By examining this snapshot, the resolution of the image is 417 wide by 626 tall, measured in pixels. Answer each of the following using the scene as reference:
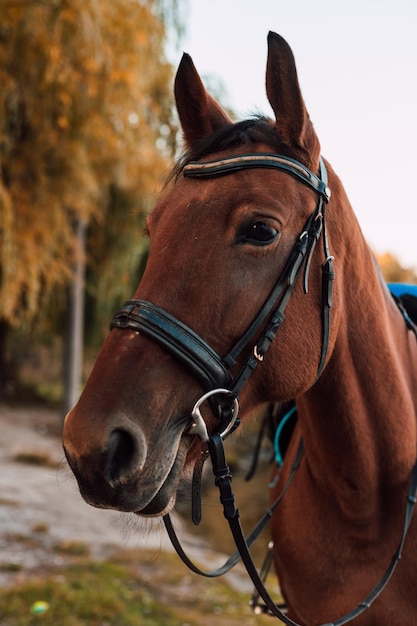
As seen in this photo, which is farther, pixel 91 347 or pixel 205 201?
pixel 91 347

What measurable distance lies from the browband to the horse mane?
62mm

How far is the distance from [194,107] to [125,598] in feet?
12.9

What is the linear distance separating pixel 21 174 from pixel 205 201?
665 centimetres

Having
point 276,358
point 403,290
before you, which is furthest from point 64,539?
point 276,358

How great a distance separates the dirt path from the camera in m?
5.18

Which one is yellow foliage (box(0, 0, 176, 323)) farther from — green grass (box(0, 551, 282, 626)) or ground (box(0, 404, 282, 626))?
green grass (box(0, 551, 282, 626))

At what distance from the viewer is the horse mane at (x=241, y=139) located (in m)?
1.82

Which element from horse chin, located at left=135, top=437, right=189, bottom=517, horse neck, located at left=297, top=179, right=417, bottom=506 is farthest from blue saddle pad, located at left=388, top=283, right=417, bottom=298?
horse chin, located at left=135, top=437, right=189, bottom=517

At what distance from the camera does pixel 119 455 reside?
4.69 feet

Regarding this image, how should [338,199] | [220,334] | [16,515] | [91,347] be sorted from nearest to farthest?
[220,334] < [338,199] < [16,515] < [91,347]

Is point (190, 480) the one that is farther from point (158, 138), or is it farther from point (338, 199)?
point (158, 138)

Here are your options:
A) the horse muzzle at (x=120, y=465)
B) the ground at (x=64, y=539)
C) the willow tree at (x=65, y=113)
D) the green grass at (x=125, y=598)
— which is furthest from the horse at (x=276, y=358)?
the willow tree at (x=65, y=113)

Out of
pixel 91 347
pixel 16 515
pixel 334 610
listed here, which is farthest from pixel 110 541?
pixel 91 347

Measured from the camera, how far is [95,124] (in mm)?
7547
